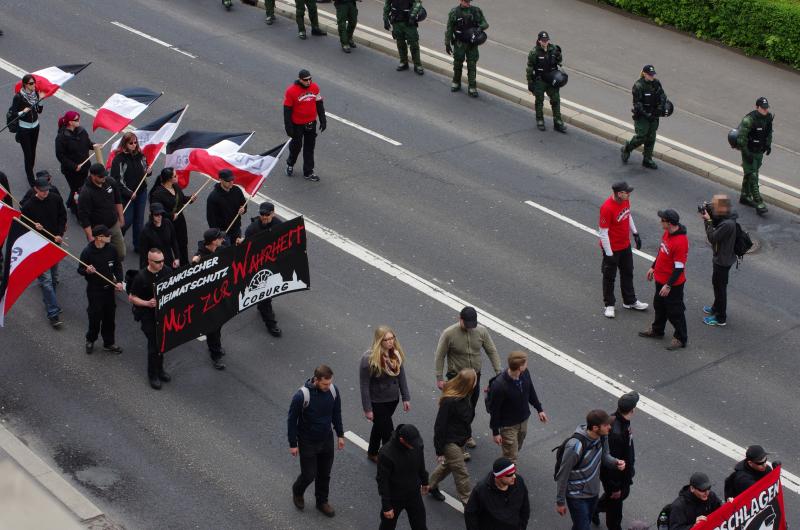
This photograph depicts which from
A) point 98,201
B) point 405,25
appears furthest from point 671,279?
point 405,25

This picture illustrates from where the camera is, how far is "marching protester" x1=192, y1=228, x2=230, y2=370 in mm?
13203

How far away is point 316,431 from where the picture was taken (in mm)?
10867

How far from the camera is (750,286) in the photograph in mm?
15609

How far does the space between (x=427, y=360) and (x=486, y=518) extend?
3795 mm

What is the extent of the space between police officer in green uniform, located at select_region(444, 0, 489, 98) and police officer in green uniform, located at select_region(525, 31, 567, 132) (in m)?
1.35

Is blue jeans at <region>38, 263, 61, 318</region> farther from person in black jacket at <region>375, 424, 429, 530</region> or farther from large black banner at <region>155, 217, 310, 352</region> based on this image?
person in black jacket at <region>375, 424, 429, 530</region>

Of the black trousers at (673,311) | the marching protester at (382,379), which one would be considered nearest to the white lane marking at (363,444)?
the marching protester at (382,379)

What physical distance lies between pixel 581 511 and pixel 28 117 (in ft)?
32.2

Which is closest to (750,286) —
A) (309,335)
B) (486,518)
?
(309,335)

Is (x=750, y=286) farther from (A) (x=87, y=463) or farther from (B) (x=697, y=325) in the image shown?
(A) (x=87, y=463)

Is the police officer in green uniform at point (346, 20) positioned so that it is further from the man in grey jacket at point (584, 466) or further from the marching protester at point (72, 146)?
the man in grey jacket at point (584, 466)

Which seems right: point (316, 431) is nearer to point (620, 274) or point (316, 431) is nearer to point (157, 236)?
point (157, 236)

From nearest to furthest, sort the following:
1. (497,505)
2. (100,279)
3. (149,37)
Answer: (497,505)
(100,279)
(149,37)

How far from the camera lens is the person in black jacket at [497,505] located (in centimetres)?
984
